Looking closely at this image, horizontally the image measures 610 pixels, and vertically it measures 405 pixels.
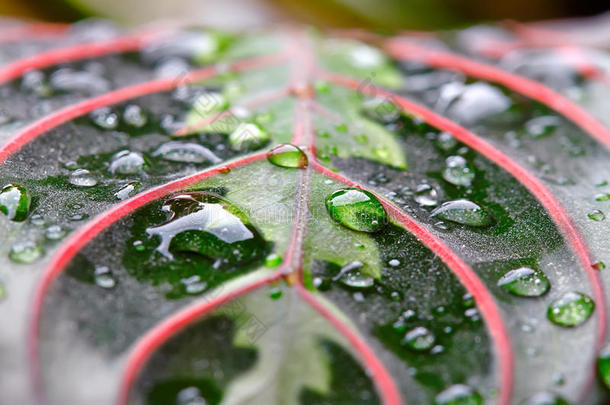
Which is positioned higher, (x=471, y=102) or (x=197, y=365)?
(x=471, y=102)

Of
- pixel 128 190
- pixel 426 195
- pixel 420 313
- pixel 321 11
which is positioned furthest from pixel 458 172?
pixel 321 11

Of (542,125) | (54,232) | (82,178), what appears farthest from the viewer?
(542,125)

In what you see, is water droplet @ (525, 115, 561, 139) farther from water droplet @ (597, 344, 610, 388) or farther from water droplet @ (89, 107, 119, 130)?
water droplet @ (89, 107, 119, 130)

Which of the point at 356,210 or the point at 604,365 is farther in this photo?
the point at 356,210

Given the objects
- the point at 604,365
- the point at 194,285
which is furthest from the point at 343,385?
the point at 604,365

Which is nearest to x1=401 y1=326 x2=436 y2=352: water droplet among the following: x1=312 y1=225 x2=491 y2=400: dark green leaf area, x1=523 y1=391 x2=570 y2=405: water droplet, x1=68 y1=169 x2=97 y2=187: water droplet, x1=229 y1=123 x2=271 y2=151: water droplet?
x1=312 y1=225 x2=491 y2=400: dark green leaf area

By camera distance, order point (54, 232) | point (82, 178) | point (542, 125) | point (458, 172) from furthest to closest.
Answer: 1. point (542, 125)
2. point (458, 172)
3. point (82, 178)
4. point (54, 232)

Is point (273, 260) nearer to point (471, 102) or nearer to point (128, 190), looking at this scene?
point (128, 190)
